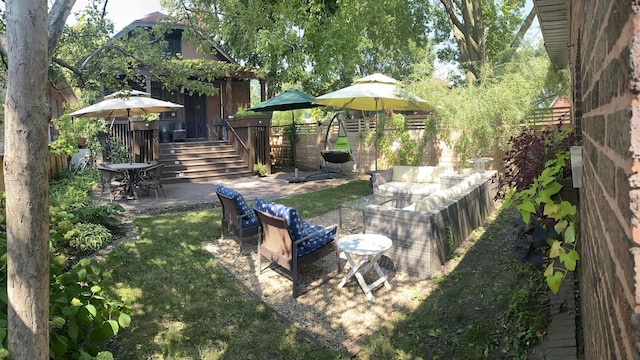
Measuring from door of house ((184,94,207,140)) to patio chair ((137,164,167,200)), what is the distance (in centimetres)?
854

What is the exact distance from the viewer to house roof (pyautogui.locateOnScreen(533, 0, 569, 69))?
13.6ft

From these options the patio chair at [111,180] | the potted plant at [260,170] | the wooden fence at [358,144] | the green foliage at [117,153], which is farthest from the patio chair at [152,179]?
the wooden fence at [358,144]

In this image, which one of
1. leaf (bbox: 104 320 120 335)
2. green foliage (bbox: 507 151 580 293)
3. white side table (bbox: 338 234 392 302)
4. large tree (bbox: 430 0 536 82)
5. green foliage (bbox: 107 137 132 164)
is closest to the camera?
green foliage (bbox: 507 151 580 293)

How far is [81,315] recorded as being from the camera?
3184 mm

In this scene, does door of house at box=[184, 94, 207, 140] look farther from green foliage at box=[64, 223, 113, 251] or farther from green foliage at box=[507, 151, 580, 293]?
green foliage at box=[507, 151, 580, 293]

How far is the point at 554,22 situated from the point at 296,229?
3.75 metres

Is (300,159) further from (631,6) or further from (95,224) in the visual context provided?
(631,6)

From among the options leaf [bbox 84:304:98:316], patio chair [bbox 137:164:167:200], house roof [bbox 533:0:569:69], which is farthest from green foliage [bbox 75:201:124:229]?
house roof [bbox 533:0:569:69]

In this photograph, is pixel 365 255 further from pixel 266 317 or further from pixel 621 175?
pixel 621 175

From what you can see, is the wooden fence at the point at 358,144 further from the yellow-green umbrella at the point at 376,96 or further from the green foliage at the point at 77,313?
the green foliage at the point at 77,313

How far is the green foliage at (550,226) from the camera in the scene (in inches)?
95.0

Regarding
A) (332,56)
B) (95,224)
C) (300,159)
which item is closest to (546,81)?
(332,56)

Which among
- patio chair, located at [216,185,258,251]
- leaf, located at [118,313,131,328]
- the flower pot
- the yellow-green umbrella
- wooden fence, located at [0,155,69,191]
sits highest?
the yellow-green umbrella

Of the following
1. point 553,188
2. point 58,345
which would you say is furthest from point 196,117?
point 553,188
